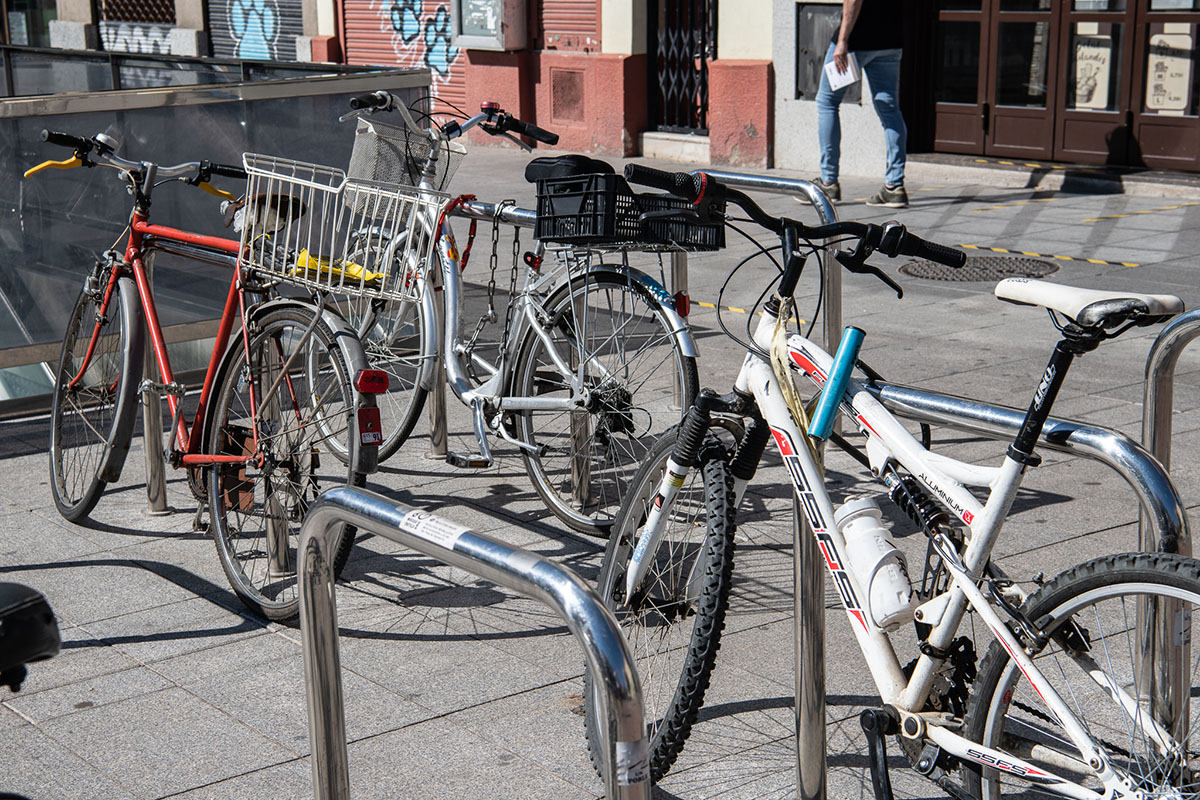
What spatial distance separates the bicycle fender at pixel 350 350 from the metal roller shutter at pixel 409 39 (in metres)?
13.2

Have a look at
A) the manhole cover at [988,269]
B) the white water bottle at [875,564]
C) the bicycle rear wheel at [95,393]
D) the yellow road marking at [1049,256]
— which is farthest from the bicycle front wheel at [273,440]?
the yellow road marking at [1049,256]

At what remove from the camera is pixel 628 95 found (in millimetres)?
15188

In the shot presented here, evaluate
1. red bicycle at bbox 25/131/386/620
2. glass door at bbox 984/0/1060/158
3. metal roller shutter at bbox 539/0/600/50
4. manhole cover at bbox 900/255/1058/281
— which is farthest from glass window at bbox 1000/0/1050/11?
red bicycle at bbox 25/131/386/620

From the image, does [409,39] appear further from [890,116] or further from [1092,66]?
[1092,66]

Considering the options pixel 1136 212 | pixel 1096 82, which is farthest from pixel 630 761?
pixel 1096 82

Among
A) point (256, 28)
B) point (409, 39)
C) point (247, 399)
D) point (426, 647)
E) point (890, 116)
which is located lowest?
point (426, 647)

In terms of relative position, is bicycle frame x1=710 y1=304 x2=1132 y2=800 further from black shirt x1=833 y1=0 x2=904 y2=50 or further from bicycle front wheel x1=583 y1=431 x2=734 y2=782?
black shirt x1=833 y1=0 x2=904 y2=50

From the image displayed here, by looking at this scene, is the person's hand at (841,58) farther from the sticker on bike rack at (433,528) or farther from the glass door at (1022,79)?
the sticker on bike rack at (433,528)

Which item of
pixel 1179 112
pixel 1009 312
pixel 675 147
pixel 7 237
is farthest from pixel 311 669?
pixel 675 147

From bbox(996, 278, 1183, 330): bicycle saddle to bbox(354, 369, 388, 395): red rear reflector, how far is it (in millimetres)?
1894

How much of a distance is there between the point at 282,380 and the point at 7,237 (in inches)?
122

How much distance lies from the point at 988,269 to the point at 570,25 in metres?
7.98

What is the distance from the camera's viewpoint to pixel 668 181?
3.12 meters

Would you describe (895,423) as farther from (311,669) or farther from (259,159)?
(259,159)
